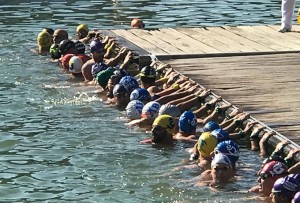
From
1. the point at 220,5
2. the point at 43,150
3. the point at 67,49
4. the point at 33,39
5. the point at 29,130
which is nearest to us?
the point at 43,150

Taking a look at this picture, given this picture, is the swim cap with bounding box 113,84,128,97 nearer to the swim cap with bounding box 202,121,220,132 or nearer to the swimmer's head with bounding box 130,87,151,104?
the swimmer's head with bounding box 130,87,151,104

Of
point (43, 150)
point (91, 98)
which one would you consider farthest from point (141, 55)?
point (43, 150)

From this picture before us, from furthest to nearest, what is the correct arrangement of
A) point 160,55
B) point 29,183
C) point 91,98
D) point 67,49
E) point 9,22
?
point 9,22
point 67,49
point 160,55
point 91,98
point 29,183

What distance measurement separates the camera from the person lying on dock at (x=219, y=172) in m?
13.4

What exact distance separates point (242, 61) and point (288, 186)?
8311 mm

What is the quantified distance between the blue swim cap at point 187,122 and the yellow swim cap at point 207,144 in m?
1.31

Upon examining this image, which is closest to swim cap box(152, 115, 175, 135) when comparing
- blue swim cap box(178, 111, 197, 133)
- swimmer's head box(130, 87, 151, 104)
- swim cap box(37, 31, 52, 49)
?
blue swim cap box(178, 111, 197, 133)

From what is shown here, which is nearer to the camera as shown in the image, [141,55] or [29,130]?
[29,130]

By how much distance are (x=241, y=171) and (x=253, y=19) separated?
639 inches

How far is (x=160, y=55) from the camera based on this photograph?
20.8 metres

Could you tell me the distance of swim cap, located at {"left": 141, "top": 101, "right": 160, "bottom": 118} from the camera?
16766 millimetres

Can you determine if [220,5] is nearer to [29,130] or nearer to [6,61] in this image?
[6,61]

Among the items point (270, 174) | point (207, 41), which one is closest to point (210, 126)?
point (270, 174)

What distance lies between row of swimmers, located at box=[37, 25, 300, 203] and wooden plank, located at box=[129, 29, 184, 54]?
0.97 m
